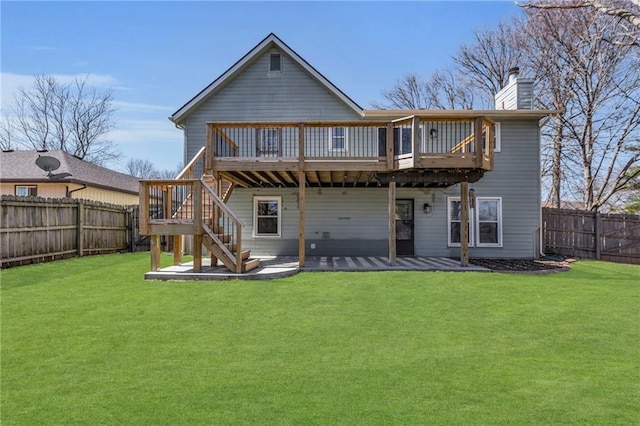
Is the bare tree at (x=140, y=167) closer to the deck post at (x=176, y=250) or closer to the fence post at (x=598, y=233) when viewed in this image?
the deck post at (x=176, y=250)

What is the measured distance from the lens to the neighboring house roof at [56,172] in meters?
16.9

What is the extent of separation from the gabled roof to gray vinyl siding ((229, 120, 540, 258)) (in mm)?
3045

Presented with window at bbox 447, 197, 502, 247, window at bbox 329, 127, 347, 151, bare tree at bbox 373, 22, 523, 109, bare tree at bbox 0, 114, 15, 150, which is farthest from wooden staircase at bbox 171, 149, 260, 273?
bare tree at bbox 0, 114, 15, 150

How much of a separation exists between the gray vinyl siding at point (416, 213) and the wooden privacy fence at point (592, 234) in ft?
3.93

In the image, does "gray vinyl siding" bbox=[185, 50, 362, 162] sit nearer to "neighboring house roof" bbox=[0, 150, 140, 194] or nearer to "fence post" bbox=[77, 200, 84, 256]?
"fence post" bbox=[77, 200, 84, 256]

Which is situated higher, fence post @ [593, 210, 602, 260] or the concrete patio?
fence post @ [593, 210, 602, 260]

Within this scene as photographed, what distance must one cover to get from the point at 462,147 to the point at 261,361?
971cm

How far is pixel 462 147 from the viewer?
11.2 metres

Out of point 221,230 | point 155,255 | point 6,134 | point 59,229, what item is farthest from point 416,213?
point 6,134

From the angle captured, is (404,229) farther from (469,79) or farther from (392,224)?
(469,79)

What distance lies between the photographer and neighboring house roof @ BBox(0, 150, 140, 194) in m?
16.9

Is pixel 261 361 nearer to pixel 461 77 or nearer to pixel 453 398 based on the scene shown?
pixel 453 398

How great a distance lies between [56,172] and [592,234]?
2228 cm

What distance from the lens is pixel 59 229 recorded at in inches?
415
